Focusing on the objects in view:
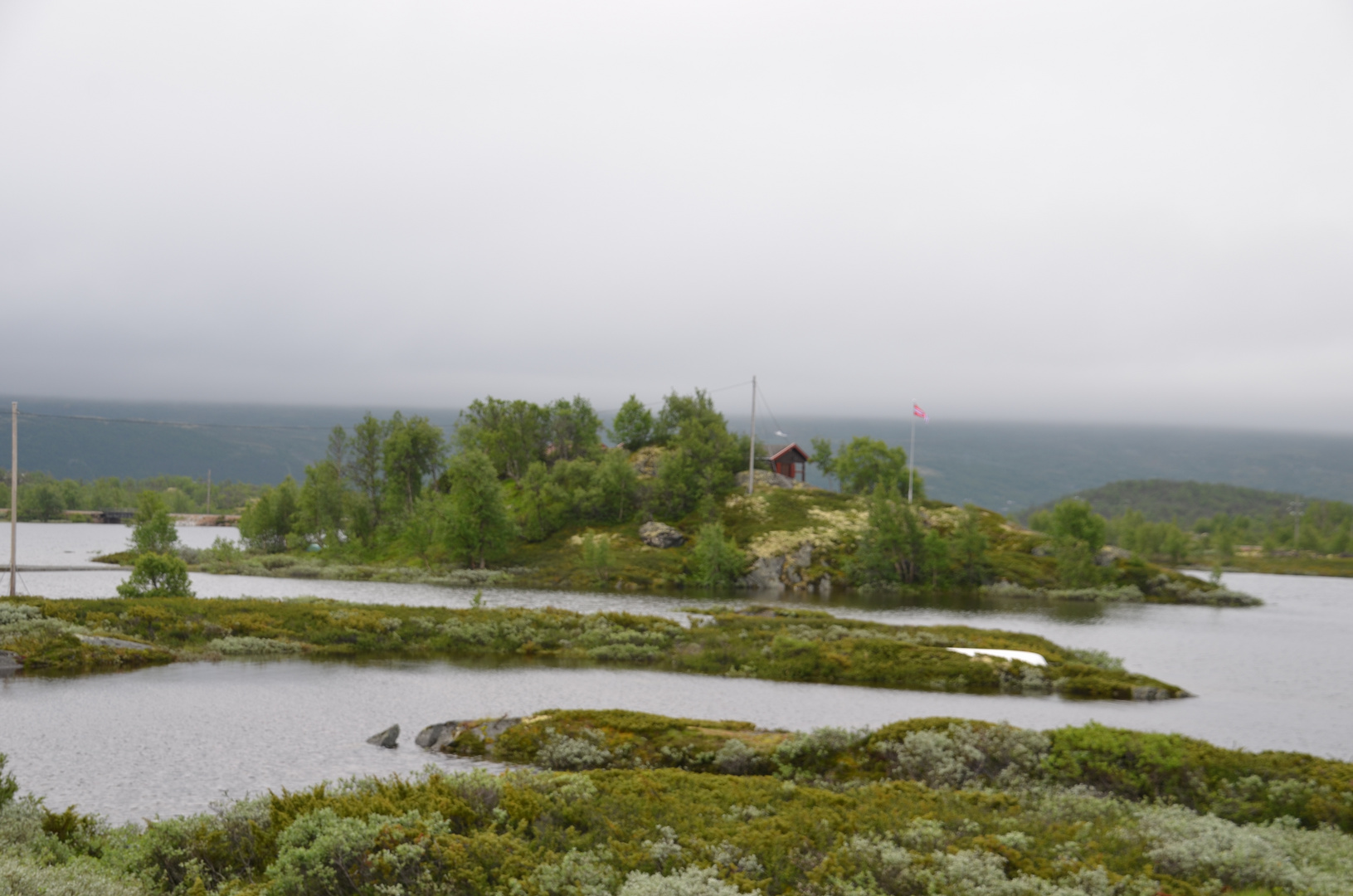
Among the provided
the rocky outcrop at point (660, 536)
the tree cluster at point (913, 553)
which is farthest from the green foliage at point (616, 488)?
the tree cluster at point (913, 553)

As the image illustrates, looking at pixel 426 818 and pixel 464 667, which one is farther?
pixel 464 667

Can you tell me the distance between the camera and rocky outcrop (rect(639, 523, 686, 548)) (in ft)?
336

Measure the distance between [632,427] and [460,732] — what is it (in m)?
110

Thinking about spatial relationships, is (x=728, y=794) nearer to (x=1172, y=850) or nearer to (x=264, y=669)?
(x=1172, y=850)

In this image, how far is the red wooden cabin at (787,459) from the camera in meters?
134

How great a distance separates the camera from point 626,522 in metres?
111

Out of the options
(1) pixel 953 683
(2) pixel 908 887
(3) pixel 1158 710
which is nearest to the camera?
(2) pixel 908 887

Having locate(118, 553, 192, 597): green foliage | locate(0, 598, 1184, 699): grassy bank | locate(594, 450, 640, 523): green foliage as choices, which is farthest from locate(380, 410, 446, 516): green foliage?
locate(0, 598, 1184, 699): grassy bank

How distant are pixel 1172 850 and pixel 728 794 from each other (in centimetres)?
793

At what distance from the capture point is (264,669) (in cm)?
3500

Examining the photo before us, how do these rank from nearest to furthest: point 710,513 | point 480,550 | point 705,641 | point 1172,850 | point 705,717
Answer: point 1172,850, point 705,717, point 705,641, point 480,550, point 710,513

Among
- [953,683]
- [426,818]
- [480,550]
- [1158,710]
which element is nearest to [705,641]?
[953,683]

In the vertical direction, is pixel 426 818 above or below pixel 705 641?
above

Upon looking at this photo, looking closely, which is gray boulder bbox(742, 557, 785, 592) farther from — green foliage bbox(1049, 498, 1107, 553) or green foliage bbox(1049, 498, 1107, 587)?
green foliage bbox(1049, 498, 1107, 553)
